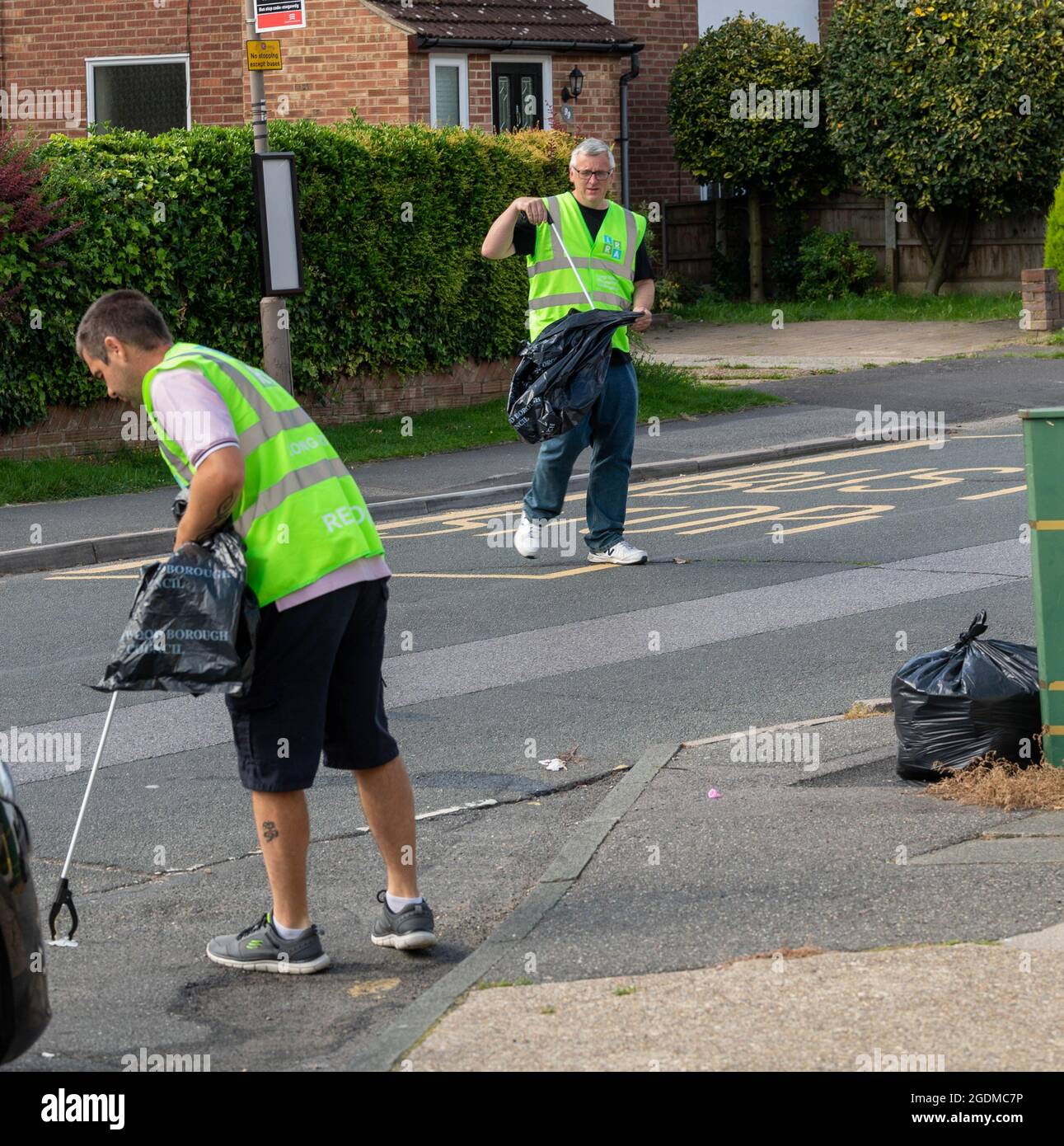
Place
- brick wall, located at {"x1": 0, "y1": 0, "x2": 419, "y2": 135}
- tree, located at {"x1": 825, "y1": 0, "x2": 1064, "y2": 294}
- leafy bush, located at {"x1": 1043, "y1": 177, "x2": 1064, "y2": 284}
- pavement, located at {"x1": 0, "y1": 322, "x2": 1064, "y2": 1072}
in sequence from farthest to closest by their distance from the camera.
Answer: tree, located at {"x1": 825, "y1": 0, "x2": 1064, "y2": 294} → brick wall, located at {"x1": 0, "y1": 0, "x2": 419, "y2": 135} → leafy bush, located at {"x1": 1043, "y1": 177, "x2": 1064, "y2": 284} → pavement, located at {"x1": 0, "y1": 322, "x2": 1064, "y2": 1072}

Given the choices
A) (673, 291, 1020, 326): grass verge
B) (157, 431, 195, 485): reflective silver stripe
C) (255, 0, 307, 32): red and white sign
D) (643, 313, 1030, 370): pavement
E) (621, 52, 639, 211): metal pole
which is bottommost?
(157, 431, 195, 485): reflective silver stripe

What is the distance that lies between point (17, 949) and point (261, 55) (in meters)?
11.3

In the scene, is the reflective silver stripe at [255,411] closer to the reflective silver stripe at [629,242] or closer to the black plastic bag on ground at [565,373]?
the black plastic bag on ground at [565,373]

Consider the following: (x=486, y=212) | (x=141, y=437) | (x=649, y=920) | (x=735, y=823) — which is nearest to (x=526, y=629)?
(x=735, y=823)

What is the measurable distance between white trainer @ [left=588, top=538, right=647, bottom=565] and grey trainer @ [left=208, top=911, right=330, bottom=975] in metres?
6.16

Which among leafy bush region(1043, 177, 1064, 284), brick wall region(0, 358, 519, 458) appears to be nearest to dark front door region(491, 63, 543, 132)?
leafy bush region(1043, 177, 1064, 284)

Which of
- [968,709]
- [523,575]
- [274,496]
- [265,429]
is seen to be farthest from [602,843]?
[523,575]

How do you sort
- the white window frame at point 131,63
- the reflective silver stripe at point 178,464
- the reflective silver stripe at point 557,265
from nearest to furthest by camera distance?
the reflective silver stripe at point 178,464 → the reflective silver stripe at point 557,265 → the white window frame at point 131,63

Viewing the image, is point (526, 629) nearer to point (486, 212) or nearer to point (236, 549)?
point (236, 549)

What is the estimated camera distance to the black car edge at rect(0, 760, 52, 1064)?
381 centimetres

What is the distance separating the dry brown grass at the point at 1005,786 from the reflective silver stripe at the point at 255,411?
2587 mm

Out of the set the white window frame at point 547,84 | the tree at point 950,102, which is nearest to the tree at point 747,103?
the tree at point 950,102

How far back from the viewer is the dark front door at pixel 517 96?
25.3 metres

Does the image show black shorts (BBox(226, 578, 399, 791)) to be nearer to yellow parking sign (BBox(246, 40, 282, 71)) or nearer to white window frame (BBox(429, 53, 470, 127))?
yellow parking sign (BBox(246, 40, 282, 71))
